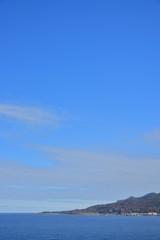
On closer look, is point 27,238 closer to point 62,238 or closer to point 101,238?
point 62,238

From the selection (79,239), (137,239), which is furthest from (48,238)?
(137,239)

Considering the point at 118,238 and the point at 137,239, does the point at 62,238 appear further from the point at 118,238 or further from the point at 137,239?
the point at 137,239

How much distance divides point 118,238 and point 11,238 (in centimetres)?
3942

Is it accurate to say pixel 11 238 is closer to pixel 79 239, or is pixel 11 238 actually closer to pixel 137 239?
pixel 79 239

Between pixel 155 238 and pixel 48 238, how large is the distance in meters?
39.1

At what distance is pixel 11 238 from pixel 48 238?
13.6 metres

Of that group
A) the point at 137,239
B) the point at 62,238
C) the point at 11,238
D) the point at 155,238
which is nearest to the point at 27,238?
the point at 11,238

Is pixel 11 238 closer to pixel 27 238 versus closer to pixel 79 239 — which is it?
pixel 27 238

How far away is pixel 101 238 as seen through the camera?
98312 millimetres

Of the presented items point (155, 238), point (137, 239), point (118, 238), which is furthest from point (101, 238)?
point (155, 238)

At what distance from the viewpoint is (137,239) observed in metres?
93.6

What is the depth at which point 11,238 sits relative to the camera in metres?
98.4

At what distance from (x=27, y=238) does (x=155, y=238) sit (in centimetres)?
4688

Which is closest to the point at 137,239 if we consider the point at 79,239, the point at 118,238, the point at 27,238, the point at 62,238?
the point at 118,238
